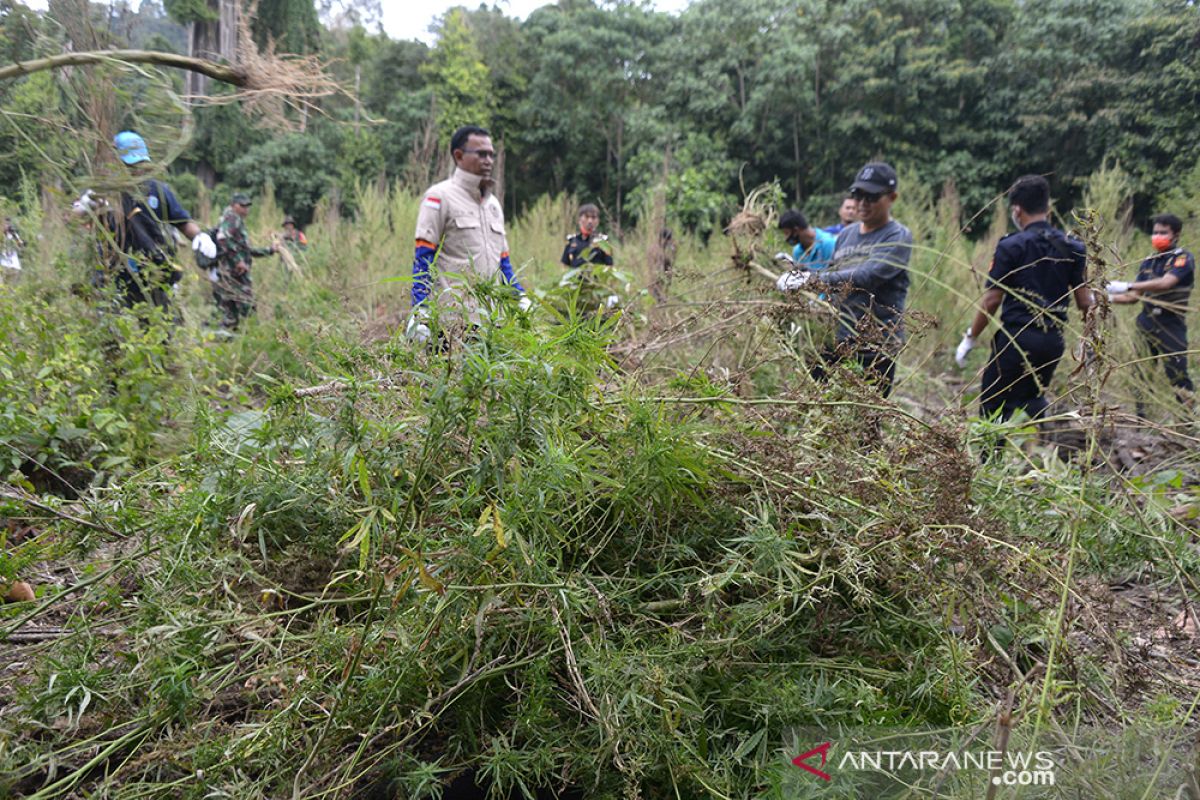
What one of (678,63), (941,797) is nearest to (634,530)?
(941,797)

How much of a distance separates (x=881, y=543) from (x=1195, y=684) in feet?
2.85

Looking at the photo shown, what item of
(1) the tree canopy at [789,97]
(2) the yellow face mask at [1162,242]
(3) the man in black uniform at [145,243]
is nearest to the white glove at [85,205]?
(3) the man in black uniform at [145,243]

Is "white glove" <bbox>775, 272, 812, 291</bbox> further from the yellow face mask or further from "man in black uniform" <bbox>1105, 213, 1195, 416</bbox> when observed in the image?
the yellow face mask

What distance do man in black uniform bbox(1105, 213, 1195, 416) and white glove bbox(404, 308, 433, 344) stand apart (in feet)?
13.6

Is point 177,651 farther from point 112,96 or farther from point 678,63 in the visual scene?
point 678,63

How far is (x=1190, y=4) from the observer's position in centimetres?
855

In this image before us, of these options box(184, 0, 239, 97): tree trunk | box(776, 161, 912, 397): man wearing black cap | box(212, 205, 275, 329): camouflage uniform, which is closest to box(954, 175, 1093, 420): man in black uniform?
box(776, 161, 912, 397): man wearing black cap

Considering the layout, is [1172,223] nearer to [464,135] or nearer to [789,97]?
[464,135]

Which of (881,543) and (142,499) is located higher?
(881,543)

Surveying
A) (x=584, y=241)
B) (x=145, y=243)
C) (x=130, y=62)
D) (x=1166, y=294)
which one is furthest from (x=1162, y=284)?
(x=145, y=243)

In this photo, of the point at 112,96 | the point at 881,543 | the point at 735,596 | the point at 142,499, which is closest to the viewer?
the point at 881,543

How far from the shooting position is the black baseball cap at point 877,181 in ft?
11.6

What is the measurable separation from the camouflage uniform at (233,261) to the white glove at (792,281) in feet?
14.8

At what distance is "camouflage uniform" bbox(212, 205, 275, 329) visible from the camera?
19.5 feet
